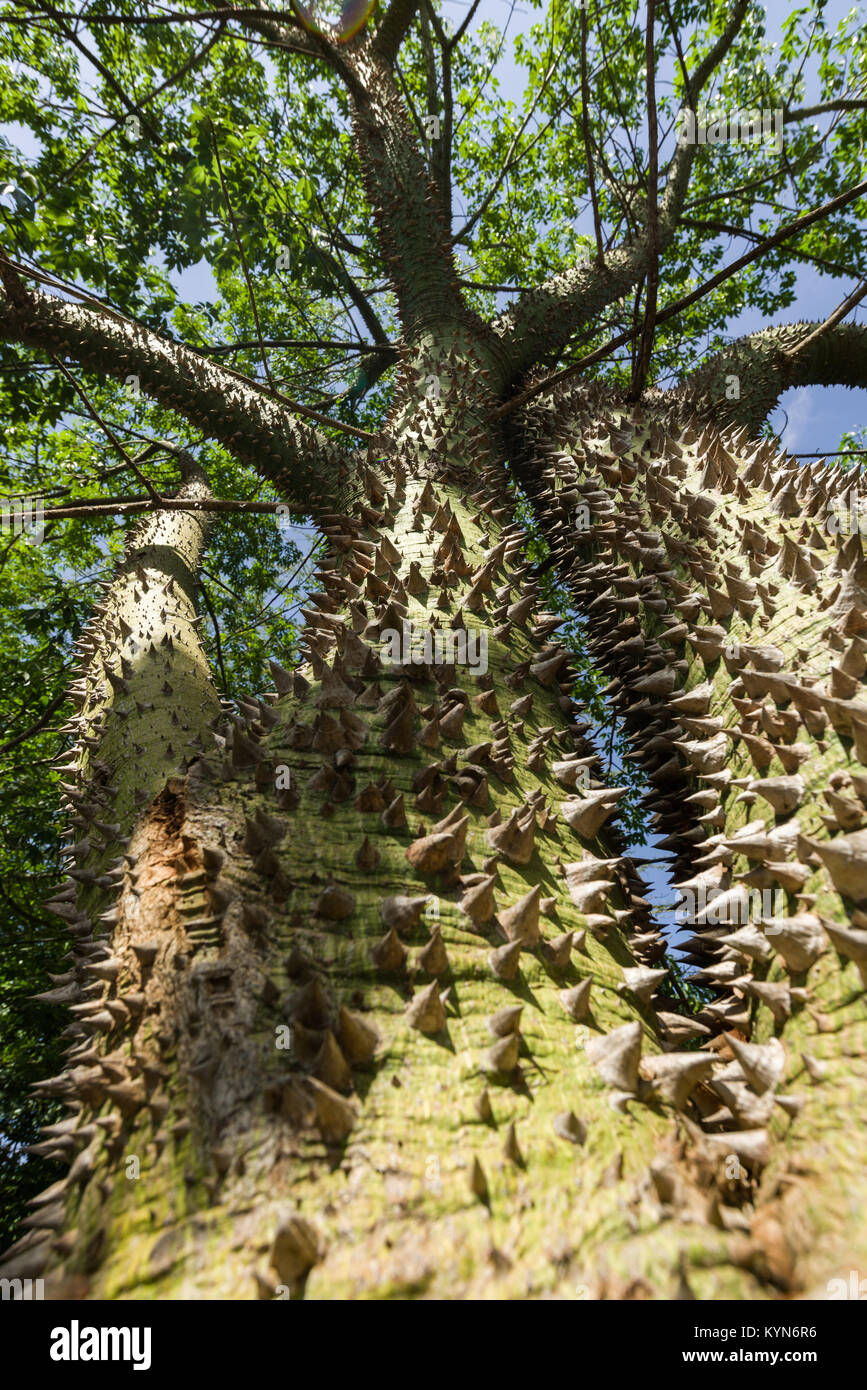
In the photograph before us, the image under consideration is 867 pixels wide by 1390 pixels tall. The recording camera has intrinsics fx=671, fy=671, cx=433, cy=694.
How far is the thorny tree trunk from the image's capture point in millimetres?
837

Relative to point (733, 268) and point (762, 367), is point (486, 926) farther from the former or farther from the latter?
point (762, 367)

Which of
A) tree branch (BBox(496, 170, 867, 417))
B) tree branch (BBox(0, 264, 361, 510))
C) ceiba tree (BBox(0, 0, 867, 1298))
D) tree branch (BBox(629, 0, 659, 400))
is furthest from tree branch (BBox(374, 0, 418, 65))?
tree branch (BBox(629, 0, 659, 400))

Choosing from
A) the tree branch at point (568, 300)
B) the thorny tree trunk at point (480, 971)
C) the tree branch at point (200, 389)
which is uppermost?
the tree branch at point (568, 300)

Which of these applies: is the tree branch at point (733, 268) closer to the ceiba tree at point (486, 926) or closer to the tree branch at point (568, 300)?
the ceiba tree at point (486, 926)

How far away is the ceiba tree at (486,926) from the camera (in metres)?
0.85

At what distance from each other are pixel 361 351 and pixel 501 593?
18.9ft

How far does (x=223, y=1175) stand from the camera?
89 centimetres

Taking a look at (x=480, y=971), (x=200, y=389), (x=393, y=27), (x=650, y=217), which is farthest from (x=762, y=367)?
(x=480, y=971)

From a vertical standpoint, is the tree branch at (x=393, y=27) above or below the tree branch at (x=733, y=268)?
above

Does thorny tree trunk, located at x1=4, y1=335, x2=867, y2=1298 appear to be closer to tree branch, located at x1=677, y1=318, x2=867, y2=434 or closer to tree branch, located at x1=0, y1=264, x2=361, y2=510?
tree branch, located at x1=0, y1=264, x2=361, y2=510

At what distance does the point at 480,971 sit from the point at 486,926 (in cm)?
10

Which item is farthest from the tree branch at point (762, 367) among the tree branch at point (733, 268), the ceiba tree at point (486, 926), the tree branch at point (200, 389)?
the tree branch at point (200, 389)

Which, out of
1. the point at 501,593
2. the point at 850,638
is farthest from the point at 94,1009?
the point at 850,638
